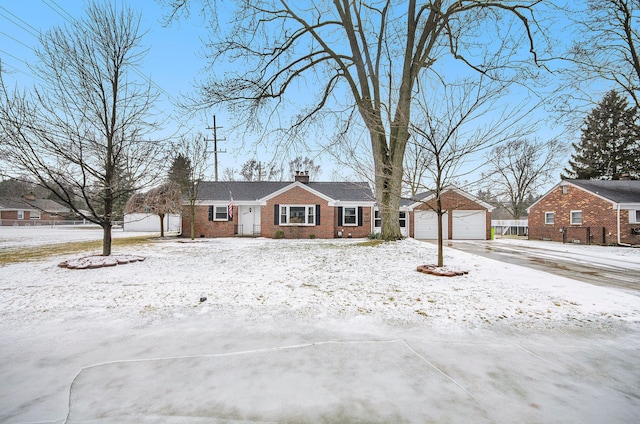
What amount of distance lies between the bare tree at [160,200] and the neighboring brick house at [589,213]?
24.7 m

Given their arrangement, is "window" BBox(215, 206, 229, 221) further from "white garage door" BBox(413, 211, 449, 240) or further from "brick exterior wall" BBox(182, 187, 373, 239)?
"white garage door" BBox(413, 211, 449, 240)

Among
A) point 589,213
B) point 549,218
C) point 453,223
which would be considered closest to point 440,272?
point 453,223

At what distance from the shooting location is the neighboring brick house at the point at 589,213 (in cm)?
1669

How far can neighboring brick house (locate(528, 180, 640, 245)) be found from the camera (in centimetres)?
1669

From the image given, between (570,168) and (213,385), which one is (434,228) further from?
(570,168)

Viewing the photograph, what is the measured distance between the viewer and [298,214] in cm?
2011

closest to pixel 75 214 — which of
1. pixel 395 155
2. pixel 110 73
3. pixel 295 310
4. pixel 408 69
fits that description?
pixel 110 73

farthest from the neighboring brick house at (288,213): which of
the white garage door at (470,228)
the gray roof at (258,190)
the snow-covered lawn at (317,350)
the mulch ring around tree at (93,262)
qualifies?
the snow-covered lawn at (317,350)

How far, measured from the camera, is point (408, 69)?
13062mm

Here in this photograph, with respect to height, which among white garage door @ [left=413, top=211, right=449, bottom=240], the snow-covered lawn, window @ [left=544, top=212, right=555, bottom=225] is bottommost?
the snow-covered lawn

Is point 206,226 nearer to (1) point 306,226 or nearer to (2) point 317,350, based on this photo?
(1) point 306,226

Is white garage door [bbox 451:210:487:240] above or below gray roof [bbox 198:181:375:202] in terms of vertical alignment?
below

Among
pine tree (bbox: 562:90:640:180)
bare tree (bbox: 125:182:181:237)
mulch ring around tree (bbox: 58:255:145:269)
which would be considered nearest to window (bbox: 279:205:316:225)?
bare tree (bbox: 125:182:181:237)

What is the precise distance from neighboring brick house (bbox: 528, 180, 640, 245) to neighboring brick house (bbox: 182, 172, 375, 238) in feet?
40.2
